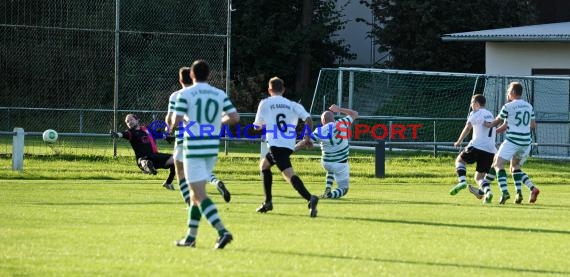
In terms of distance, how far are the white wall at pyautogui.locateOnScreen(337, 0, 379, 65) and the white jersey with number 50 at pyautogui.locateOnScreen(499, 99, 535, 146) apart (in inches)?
1287

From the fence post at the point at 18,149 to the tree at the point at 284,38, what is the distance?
2127cm

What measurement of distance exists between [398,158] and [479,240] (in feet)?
55.5

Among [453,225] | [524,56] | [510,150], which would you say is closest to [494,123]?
[510,150]

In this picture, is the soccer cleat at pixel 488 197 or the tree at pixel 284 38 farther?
the tree at pixel 284 38

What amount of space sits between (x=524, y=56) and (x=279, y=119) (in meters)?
21.2

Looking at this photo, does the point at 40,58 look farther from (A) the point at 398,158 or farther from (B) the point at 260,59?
(B) the point at 260,59

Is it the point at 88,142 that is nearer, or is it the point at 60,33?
the point at 60,33

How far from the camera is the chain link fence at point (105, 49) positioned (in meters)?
Result: 27.9

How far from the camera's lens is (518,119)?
1903 cm

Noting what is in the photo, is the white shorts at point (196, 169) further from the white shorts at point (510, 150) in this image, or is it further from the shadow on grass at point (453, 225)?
the white shorts at point (510, 150)

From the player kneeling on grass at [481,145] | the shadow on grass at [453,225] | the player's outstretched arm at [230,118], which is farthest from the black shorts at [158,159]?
the player's outstretched arm at [230,118]

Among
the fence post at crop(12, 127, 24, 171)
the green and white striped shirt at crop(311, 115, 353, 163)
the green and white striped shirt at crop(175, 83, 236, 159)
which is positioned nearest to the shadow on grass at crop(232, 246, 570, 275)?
the green and white striped shirt at crop(175, 83, 236, 159)

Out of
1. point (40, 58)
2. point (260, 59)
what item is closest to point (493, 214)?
point (40, 58)

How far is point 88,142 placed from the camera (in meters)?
30.6
